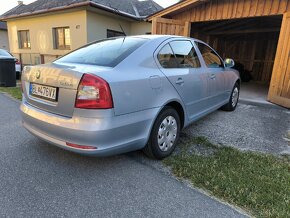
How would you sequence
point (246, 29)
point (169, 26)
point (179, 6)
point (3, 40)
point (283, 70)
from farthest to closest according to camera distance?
1. point (3, 40)
2. point (246, 29)
3. point (169, 26)
4. point (179, 6)
5. point (283, 70)

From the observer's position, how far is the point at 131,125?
8.02 ft

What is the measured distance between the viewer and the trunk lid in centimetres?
228

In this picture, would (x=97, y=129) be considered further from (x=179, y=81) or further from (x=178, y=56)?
(x=178, y=56)

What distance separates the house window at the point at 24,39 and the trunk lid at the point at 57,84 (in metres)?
12.9

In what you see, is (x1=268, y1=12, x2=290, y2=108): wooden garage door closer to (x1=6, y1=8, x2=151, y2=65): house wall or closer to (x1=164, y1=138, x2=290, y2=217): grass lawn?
(x1=164, y1=138, x2=290, y2=217): grass lawn

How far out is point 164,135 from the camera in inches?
118

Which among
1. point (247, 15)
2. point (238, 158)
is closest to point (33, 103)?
point (238, 158)

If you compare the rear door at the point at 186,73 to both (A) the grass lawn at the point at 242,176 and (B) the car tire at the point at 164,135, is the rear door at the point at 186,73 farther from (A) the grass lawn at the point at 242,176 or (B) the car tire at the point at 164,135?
(A) the grass lawn at the point at 242,176

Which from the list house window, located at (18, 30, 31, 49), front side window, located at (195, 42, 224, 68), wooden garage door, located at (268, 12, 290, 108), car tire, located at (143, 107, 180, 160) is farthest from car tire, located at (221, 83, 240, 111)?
house window, located at (18, 30, 31, 49)

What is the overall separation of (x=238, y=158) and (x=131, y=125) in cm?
161

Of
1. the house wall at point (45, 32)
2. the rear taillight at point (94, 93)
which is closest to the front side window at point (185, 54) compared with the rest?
the rear taillight at point (94, 93)

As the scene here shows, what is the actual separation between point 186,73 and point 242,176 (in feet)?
5.02

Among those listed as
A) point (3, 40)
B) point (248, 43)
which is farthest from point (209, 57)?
point (3, 40)

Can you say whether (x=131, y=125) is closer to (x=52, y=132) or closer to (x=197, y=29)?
(x=52, y=132)
